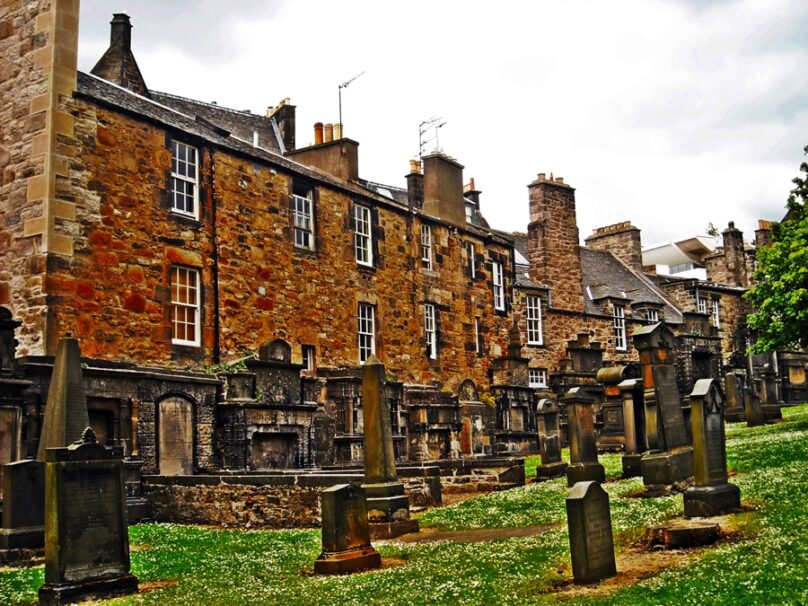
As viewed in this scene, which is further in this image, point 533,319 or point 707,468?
point 533,319

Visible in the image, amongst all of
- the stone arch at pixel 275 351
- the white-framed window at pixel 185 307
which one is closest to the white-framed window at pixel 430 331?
the stone arch at pixel 275 351

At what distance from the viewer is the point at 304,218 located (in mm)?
27484

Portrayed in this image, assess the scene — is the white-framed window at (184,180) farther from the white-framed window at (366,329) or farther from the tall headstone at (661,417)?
the tall headstone at (661,417)

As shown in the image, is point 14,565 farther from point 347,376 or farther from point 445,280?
point 445,280

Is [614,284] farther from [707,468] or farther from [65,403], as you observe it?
[65,403]

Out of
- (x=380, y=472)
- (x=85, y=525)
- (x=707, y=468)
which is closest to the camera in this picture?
(x=85, y=525)

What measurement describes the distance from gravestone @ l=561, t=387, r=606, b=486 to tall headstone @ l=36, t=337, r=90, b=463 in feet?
32.1

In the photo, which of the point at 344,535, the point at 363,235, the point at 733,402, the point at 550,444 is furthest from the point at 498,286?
the point at 344,535

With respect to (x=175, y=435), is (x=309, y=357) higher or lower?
higher

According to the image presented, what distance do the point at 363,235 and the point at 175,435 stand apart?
1152cm

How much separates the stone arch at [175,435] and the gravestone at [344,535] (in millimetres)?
8882

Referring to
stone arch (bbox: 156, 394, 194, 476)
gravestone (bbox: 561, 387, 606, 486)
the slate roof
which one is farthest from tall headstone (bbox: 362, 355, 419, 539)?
the slate roof

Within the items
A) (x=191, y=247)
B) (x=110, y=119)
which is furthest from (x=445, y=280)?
(x=110, y=119)

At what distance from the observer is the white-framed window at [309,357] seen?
26636 millimetres
